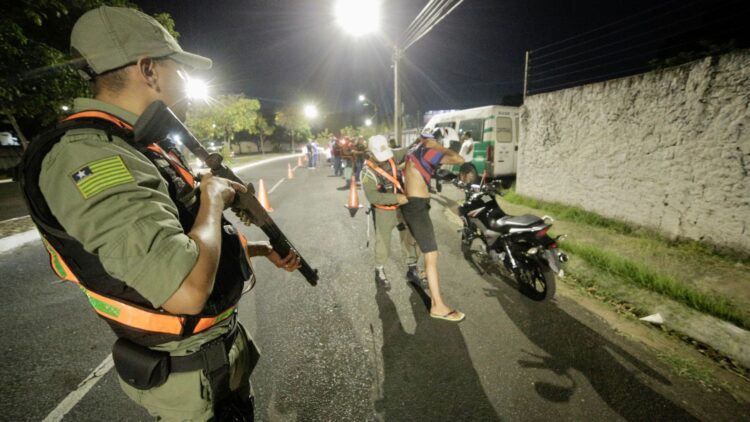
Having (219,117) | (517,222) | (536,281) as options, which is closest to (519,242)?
(517,222)

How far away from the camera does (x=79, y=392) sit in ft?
7.98

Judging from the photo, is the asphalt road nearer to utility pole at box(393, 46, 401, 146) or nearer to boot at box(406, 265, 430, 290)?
boot at box(406, 265, 430, 290)

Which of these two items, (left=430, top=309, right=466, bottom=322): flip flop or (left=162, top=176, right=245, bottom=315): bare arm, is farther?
(left=430, top=309, right=466, bottom=322): flip flop

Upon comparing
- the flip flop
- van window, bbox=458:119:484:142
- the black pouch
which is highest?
van window, bbox=458:119:484:142

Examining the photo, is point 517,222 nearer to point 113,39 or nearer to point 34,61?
point 113,39

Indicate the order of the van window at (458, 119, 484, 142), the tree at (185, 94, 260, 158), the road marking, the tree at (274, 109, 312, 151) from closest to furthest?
the road marking → the van window at (458, 119, 484, 142) → the tree at (185, 94, 260, 158) → the tree at (274, 109, 312, 151)

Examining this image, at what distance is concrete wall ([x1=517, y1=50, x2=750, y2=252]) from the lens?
169 inches

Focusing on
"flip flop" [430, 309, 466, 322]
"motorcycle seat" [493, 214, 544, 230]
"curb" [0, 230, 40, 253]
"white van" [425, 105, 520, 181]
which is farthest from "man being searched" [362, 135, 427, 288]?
"white van" [425, 105, 520, 181]

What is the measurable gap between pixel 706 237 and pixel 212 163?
657cm

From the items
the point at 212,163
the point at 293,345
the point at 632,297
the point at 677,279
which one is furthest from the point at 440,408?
the point at 677,279

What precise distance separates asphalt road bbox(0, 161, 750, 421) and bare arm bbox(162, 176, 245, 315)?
5.66 feet

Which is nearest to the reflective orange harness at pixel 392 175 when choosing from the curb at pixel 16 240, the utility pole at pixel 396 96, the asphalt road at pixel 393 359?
the asphalt road at pixel 393 359

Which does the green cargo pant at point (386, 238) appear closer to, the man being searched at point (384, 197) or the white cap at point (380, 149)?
the man being searched at point (384, 197)

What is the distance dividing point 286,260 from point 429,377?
1.60m
